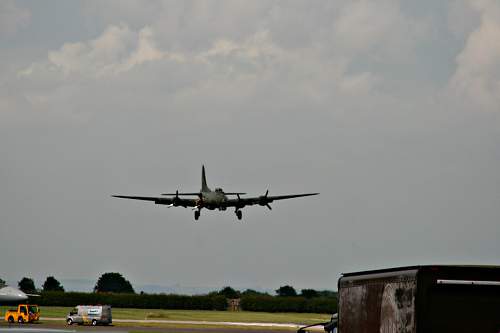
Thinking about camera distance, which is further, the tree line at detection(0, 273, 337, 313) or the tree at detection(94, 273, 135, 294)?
the tree at detection(94, 273, 135, 294)

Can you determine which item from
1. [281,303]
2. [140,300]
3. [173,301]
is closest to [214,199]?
[281,303]

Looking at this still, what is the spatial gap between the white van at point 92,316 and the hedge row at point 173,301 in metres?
39.6

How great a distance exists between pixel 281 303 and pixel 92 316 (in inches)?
1685

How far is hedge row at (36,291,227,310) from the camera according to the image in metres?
117

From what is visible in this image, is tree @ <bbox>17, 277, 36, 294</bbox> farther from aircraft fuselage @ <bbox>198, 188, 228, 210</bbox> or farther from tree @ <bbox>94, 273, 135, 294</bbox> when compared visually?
aircraft fuselage @ <bbox>198, 188, 228, 210</bbox>

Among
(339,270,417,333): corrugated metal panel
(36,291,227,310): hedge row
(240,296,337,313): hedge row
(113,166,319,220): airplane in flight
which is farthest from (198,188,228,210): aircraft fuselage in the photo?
(339,270,417,333): corrugated metal panel

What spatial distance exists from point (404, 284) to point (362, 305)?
3141mm

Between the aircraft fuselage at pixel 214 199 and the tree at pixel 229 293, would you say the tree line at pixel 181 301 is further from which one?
the aircraft fuselage at pixel 214 199

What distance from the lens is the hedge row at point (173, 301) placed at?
11581cm

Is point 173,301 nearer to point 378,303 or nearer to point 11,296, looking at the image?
point 11,296

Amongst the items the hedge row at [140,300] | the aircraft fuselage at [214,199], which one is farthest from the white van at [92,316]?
the hedge row at [140,300]

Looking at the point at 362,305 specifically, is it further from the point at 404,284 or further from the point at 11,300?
the point at 11,300

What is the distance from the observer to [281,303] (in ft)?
380

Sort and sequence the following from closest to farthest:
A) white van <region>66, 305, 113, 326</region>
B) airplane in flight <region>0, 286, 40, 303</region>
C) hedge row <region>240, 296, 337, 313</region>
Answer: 1. airplane in flight <region>0, 286, 40, 303</region>
2. white van <region>66, 305, 113, 326</region>
3. hedge row <region>240, 296, 337, 313</region>
